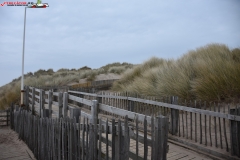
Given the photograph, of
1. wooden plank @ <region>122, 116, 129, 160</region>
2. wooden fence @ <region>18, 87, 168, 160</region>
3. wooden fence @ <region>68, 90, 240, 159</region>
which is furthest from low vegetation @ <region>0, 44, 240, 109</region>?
wooden plank @ <region>122, 116, 129, 160</region>

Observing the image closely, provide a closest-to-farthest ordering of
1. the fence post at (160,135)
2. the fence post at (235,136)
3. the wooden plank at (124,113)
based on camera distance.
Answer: the fence post at (160,135) < the wooden plank at (124,113) < the fence post at (235,136)

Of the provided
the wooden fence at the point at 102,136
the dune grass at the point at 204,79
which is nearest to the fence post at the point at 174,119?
the wooden fence at the point at 102,136

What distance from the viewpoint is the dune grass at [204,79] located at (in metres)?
7.30

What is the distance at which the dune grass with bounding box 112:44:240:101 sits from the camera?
24.0 feet

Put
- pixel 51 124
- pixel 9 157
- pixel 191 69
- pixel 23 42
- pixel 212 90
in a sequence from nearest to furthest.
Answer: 1. pixel 51 124
2. pixel 9 157
3. pixel 212 90
4. pixel 191 69
5. pixel 23 42

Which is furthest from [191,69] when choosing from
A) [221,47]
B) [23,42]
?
[23,42]

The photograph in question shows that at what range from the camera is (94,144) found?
3053 mm

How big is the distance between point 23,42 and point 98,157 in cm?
1052

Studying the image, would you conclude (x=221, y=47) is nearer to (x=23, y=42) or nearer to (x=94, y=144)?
(x=94, y=144)

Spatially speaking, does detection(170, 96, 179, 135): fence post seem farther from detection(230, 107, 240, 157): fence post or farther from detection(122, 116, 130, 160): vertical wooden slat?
detection(122, 116, 130, 160): vertical wooden slat

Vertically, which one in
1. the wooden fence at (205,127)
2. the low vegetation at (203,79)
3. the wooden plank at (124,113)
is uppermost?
the low vegetation at (203,79)

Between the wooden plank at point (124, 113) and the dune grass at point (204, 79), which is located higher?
the dune grass at point (204, 79)

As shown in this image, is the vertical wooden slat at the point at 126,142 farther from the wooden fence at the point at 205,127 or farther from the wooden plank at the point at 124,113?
the wooden fence at the point at 205,127

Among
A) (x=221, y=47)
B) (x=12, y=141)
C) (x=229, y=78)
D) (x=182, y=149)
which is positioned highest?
(x=221, y=47)
